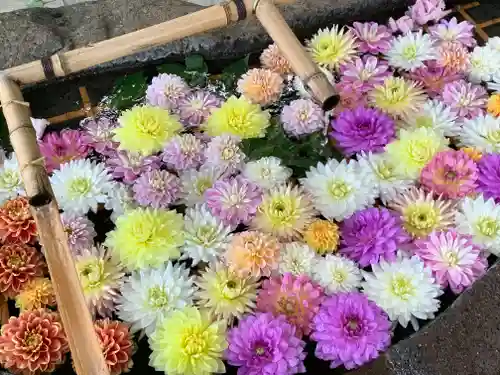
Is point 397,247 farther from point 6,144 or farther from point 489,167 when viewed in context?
point 6,144

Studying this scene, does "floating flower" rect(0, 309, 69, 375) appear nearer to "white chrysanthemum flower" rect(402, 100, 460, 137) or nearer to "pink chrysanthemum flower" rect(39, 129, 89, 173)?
"pink chrysanthemum flower" rect(39, 129, 89, 173)

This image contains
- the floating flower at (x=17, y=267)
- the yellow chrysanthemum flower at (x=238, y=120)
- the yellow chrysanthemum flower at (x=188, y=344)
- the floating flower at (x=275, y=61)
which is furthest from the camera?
the floating flower at (x=275, y=61)

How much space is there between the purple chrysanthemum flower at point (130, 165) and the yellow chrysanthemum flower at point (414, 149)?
469 millimetres

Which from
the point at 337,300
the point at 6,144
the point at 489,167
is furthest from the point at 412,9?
the point at 6,144

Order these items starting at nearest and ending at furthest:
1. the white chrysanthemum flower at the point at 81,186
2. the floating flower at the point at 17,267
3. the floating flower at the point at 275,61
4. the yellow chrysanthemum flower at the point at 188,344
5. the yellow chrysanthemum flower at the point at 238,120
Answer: the yellow chrysanthemum flower at the point at 188,344
the floating flower at the point at 17,267
the white chrysanthemum flower at the point at 81,186
the yellow chrysanthemum flower at the point at 238,120
the floating flower at the point at 275,61

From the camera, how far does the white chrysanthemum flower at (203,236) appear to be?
1.25 m

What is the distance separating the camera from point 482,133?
1.43 meters

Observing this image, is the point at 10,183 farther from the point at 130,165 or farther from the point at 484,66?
the point at 484,66

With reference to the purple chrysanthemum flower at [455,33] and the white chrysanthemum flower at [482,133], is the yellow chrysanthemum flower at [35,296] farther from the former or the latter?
the purple chrysanthemum flower at [455,33]

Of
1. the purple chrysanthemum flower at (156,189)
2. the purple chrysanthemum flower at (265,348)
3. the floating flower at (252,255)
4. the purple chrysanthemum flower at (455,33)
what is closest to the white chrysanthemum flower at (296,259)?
the floating flower at (252,255)

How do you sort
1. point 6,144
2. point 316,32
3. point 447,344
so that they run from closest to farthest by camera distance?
1. point 447,344
2. point 6,144
3. point 316,32

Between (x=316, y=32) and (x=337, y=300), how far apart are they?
2.38 feet

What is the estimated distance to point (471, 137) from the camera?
1441 mm

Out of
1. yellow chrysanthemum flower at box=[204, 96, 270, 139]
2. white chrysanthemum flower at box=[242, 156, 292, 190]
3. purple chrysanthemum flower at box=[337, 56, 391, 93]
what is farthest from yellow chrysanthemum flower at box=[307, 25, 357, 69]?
white chrysanthemum flower at box=[242, 156, 292, 190]
